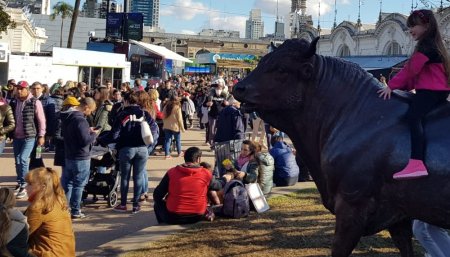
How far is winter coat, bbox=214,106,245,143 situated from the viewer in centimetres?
1219

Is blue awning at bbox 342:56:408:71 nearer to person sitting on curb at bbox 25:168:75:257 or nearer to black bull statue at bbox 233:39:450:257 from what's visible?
person sitting on curb at bbox 25:168:75:257

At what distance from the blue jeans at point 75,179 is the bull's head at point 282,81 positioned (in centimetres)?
512

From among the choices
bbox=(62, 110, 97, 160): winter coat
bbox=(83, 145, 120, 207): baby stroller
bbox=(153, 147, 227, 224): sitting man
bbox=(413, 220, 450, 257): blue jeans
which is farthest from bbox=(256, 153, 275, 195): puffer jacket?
bbox=(413, 220, 450, 257): blue jeans

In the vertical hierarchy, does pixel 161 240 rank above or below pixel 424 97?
below

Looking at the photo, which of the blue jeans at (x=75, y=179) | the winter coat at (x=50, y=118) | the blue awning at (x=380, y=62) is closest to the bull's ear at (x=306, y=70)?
the blue jeans at (x=75, y=179)

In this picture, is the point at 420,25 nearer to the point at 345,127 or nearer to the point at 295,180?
the point at 345,127

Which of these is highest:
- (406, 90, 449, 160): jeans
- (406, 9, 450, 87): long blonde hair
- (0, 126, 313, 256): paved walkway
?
(406, 9, 450, 87): long blonde hair

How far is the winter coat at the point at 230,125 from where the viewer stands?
12.2m

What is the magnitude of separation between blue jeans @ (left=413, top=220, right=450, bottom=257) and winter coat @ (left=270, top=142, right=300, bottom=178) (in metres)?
5.81

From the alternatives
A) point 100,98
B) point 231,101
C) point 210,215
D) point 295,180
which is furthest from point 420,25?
point 100,98

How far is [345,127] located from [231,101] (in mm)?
9157

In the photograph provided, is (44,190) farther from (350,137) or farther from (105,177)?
(105,177)

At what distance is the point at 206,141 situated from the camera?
18312 mm

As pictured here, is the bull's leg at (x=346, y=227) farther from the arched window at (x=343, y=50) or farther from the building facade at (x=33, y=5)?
the building facade at (x=33, y=5)
